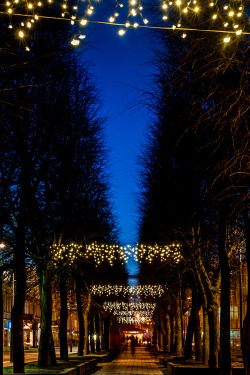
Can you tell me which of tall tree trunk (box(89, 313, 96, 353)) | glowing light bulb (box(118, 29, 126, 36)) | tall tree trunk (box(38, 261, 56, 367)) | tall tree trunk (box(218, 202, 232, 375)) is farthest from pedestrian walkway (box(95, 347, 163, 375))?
glowing light bulb (box(118, 29, 126, 36))

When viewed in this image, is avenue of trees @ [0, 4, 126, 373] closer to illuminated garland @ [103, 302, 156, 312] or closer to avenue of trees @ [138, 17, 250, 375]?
avenue of trees @ [138, 17, 250, 375]

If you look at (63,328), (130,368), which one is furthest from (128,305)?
(63,328)

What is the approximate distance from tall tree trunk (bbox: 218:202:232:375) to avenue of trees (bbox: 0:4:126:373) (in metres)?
6.44

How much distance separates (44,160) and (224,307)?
8.71 metres

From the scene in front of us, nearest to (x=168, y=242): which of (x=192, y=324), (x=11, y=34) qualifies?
(x=192, y=324)

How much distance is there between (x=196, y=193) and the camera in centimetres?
2509

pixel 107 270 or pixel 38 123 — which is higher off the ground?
pixel 38 123

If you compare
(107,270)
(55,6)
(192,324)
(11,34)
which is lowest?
(192,324)

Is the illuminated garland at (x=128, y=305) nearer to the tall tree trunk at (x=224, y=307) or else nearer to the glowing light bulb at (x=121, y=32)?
the tall tree trunk at (x=224, y=307)

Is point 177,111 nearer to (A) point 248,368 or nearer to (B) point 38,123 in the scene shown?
(B) point 38,123

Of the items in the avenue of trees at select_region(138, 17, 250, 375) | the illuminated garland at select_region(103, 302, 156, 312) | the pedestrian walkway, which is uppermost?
the avenue of trees at select_region(138, 17, 250, 375)

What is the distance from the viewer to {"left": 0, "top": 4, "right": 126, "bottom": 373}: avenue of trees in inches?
691

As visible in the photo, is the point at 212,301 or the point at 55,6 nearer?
the point at 55,6

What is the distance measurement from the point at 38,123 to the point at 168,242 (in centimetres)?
1419
